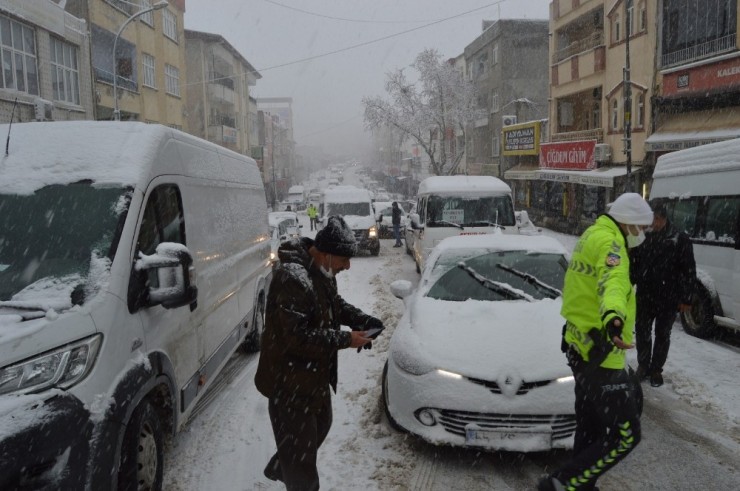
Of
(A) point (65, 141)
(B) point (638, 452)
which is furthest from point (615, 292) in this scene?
(A) point (65, 141)

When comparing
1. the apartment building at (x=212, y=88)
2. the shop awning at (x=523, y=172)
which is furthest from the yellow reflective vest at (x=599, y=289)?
the apartment building at (x=212, y=88)

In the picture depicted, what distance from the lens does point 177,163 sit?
179 inches

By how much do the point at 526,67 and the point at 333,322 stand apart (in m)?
44.5

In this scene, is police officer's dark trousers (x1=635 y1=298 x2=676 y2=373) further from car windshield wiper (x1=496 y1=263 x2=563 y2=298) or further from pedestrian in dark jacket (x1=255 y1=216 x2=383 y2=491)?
pedestrian in dark jacket (x1=255 y1=216 x2=383 y2=491)

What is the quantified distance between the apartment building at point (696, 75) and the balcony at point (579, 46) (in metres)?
5.95

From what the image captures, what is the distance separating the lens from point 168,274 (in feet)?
11.9

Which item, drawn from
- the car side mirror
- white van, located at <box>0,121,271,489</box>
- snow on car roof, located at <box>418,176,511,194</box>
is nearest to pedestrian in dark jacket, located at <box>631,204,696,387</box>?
the car side mirror

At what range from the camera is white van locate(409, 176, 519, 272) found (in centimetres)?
1301

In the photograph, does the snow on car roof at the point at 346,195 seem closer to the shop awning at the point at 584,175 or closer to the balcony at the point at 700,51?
the shop awning at the point at 584,175

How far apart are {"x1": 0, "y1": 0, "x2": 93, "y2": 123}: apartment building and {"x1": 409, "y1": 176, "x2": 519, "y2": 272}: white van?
1212cm

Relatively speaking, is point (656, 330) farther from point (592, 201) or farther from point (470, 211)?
point (592, 201)

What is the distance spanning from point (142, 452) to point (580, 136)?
28016mm

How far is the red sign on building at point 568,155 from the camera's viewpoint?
2664cm

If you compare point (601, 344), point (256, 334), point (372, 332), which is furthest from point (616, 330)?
point (256, 334)
